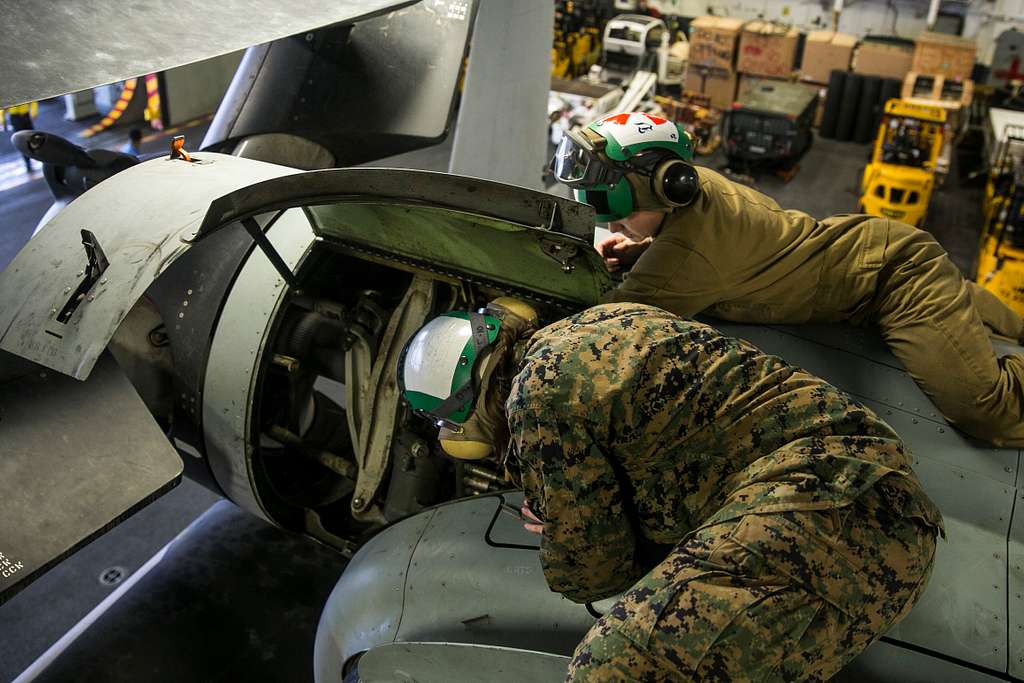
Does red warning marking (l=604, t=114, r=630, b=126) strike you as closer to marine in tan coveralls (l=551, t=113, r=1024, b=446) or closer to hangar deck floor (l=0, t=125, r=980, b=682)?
marine in tan coveralls (l=551, t=113, r=1024, b=446)

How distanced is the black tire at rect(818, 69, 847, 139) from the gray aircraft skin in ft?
30.2

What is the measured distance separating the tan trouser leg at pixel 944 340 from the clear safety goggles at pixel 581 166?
0.96 metres

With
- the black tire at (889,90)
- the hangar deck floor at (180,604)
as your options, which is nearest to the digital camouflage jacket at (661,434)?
the hangar deck floor at (180,604)

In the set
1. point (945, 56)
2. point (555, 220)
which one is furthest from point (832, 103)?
point (555, 220)

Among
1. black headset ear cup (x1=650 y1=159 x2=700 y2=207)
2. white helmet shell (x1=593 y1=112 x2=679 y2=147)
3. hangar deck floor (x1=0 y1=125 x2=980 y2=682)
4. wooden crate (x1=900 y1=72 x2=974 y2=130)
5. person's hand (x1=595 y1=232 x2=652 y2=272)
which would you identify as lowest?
hangar deck floor (x1=0 y1=125 x2=980 y2=682)

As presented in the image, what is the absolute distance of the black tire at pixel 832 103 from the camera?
1131 centimetres

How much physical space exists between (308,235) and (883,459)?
2.16 metres

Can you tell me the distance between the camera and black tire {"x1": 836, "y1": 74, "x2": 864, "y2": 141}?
11.2m

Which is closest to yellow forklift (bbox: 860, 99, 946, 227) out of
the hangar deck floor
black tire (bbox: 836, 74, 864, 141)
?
black tire (bbox: 836, 74, 864, 141)

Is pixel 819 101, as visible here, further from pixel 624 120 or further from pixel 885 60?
pixel 624 120

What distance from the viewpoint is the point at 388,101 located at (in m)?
4.60

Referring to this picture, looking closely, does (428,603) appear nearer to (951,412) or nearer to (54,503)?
(54,503)

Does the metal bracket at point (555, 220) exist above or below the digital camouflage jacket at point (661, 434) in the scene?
above

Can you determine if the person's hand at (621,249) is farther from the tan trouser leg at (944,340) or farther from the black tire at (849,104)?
the black tire at (849,104)
